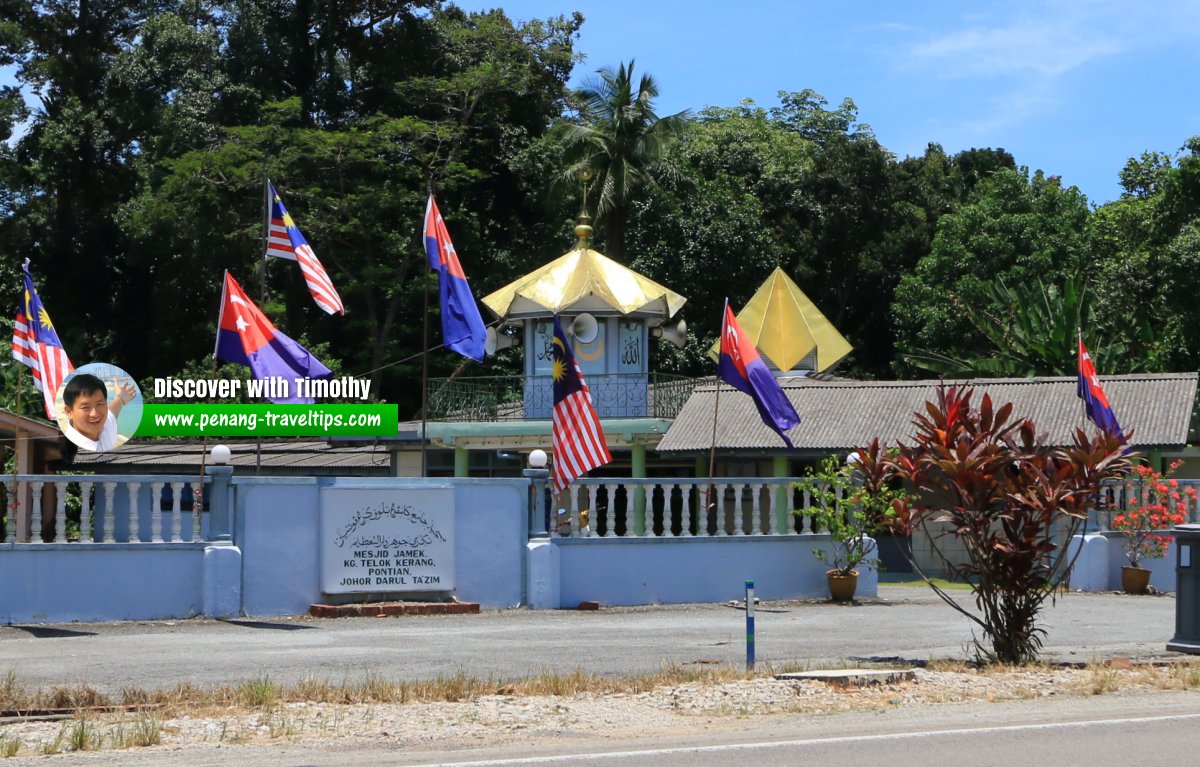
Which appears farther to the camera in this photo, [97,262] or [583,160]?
[97,262]

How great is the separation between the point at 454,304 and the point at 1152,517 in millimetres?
11842

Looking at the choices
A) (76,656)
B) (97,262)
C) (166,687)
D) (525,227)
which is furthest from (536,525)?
(97,262)

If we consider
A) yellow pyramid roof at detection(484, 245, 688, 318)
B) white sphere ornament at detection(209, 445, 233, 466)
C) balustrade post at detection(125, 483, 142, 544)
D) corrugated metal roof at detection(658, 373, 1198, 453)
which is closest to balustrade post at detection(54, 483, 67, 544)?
balustrade post at detection(125, 483, 142, 544)

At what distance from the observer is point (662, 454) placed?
102ft

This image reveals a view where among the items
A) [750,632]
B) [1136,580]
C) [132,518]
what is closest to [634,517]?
[132,518]

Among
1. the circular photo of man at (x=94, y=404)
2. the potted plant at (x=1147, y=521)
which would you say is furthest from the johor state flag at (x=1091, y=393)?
the circular photo of man at (x=94, y=404)

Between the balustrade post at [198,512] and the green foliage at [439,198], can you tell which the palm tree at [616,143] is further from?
the balustrade post at [198,512]

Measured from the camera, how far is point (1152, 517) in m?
23.8

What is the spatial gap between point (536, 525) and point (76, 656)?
278 inches

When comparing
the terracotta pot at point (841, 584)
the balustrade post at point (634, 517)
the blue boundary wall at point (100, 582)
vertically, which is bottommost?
the terracotta pot at point (841, 584)

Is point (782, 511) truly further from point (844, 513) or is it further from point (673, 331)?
point (673, 331)

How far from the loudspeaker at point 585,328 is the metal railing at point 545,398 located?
95 cm

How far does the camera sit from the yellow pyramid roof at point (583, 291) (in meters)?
31.4

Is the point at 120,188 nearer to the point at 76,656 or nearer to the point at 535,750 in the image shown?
the point at 76,656
